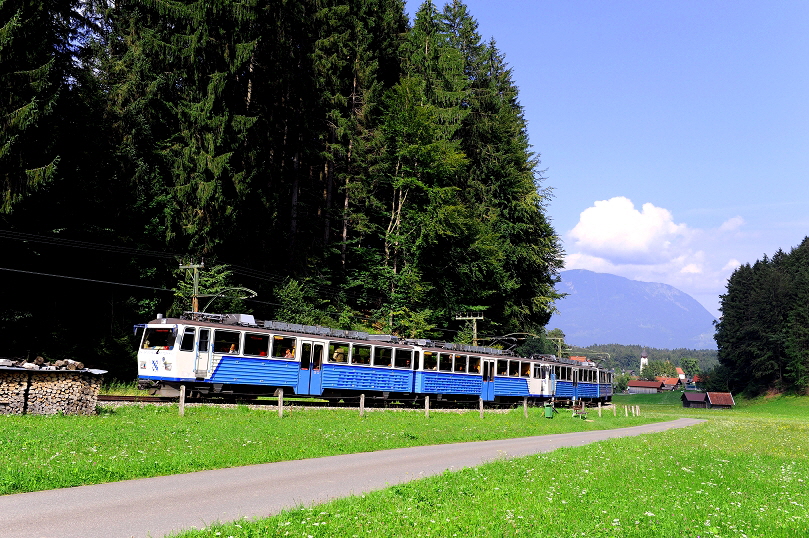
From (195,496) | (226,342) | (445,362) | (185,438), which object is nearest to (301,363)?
(226,342)

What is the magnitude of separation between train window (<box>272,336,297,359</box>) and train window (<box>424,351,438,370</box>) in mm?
9301

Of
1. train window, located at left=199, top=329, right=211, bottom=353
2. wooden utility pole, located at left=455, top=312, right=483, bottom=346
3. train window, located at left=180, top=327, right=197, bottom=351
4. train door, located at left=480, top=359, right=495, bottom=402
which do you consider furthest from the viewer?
wooden utility pole, located at left=455, top=312, right=483, bottom=346

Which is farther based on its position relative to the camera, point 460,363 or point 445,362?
point 460,363

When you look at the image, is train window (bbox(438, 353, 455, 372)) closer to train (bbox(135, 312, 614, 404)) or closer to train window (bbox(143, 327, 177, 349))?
train (bbox(135, 312, 614, 404))

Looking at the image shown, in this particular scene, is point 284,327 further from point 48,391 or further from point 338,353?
point 48,391

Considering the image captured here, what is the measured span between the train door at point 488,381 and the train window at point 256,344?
1666 cm

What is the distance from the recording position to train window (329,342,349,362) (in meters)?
31.1

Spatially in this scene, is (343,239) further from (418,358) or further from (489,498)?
(489,498)

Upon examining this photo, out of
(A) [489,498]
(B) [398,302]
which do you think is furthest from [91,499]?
(B) [398,302]

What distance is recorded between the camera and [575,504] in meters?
10.1

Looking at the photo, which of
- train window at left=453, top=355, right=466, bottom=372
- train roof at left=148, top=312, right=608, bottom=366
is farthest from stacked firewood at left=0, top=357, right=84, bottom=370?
train window at left=453, top=355, right=466, bottom=372

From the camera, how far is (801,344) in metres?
102

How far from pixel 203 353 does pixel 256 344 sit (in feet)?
7.82

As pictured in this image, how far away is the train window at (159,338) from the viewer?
26.3m
